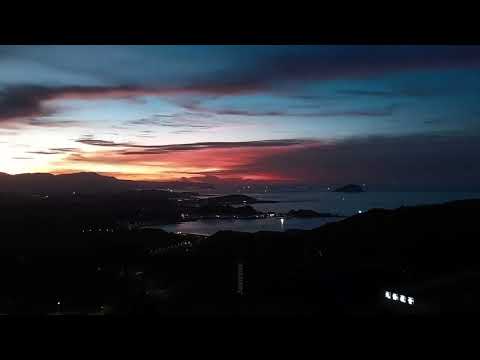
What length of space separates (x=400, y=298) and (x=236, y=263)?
25.9 feet

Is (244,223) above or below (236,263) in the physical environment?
above

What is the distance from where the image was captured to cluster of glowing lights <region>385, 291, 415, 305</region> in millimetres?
6172

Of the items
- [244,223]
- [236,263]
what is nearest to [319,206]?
[244,223]

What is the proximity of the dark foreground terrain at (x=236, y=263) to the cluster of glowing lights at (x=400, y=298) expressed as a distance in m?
0.02

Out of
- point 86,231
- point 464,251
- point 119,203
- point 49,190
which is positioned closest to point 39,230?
point 86,231

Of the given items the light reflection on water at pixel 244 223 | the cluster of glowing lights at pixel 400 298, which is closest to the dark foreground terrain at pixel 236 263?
the cluster of glowing lights at pixel 400 298

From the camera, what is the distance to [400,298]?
6523 mm

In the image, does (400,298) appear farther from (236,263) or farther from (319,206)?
(319,206)

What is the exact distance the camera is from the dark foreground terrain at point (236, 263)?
790cm

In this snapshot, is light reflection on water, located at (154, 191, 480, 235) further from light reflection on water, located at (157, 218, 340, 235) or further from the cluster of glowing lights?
the cluster of glowing lights

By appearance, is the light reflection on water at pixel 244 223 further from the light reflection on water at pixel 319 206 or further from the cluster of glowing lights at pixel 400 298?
the cluster of glowing lights at pixel 400 298

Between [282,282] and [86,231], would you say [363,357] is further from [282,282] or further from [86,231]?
[86,231]
